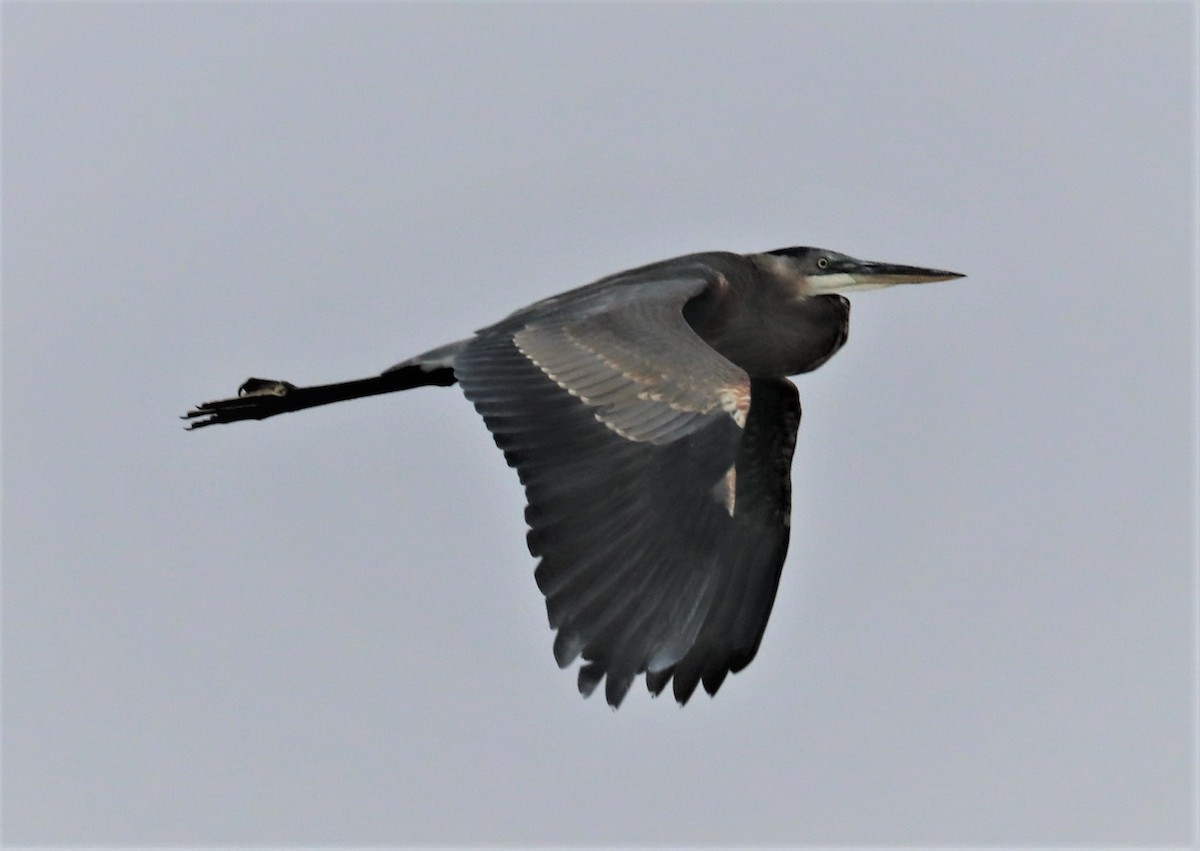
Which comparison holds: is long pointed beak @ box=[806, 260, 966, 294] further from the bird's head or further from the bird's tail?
the bird's tail

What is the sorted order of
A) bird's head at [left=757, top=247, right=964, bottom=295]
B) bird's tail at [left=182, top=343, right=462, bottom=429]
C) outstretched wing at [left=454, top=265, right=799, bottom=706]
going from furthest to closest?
1. bird's head at [left=757, top=247, right=964, bottom=295]
2. bird's tail at [left=182, top=343, right=462, bottom=429]
3. outstretched wing at [left=454, top=265, right=799, bottom=706]

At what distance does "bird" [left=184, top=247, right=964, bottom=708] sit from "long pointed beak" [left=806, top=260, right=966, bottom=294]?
27.5 inches

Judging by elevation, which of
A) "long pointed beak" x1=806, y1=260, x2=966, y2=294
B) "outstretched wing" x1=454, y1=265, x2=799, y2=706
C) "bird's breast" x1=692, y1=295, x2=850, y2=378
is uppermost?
"long pointed beak" x1=806, y1=260, x2=966, y2=294

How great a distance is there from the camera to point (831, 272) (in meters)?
10.2

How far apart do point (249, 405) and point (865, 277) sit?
9.13ft

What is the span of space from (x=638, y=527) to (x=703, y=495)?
33 cm

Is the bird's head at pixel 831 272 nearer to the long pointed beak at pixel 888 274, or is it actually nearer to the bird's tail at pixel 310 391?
the long pointed beak at pixel 888 274

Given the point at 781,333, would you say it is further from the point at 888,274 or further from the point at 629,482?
the point at 629,482

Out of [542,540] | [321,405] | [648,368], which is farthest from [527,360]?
[321,405]

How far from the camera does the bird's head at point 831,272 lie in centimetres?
1013

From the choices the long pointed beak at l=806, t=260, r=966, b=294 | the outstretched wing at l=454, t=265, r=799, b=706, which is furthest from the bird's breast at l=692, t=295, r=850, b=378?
the outstretched wing at l=454, t=265, r=799, b=706

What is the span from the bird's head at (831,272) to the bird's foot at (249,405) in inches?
86.6

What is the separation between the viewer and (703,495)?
8266 mm

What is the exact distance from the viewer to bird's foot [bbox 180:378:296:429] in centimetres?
987
